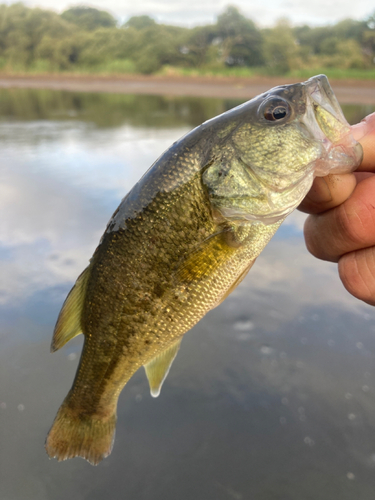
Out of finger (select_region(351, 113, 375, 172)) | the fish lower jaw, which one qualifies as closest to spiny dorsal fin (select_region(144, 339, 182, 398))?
the fish lower jaw

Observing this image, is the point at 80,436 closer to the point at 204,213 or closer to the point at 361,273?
A: the point at 204,213

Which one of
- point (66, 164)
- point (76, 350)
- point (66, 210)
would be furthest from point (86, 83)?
point (76, 350)

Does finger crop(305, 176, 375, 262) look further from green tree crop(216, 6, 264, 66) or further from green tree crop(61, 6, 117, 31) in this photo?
green tree crop(61, 6, 117, 31)

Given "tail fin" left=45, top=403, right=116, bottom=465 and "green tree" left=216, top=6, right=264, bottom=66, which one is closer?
"tail fin" left=45, top=403, right=116, bottom=465

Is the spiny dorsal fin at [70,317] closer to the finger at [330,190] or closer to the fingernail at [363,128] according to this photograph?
the finger at [330,190]

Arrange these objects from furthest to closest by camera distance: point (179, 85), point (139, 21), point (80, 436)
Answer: point (139, 21), point (179, 85), point (80, 436)

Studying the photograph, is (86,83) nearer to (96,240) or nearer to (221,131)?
(96,240)

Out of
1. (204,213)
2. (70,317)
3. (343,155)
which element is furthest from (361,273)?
(70,317)
